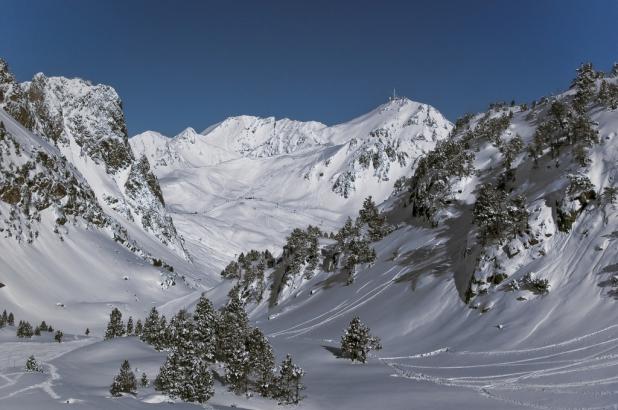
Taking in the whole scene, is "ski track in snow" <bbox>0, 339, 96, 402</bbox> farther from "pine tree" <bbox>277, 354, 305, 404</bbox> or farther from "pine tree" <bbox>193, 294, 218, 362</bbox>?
"pine tree" <bbox>277, 354, 305, 404</bbox>

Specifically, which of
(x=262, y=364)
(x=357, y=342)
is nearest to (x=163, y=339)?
(x=357, y=342)

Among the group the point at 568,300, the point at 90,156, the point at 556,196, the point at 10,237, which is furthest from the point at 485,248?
the point at 90,156

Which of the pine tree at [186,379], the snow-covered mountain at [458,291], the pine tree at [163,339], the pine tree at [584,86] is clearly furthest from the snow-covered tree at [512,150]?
the pine tree at [186,379]

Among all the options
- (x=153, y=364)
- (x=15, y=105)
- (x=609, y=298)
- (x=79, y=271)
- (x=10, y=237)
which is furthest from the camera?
(x=15, y=105)

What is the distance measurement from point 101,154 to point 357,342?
165401 millimetres

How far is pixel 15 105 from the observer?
139 metres

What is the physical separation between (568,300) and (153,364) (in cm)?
2850

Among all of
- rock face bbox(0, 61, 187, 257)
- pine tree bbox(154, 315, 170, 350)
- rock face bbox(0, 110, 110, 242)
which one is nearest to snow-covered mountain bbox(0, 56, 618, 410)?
pine tree bbox(154, 315, 170, 350)

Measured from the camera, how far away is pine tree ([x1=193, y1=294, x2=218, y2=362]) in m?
37.5

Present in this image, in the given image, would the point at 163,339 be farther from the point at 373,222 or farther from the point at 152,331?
the point at 373,222

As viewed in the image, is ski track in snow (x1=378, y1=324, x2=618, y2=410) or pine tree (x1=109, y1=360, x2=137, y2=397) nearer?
ski track in snow (x1=378, y1=324, x2=618, y2=410)

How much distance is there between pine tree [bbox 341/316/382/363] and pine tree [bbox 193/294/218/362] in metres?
9.63

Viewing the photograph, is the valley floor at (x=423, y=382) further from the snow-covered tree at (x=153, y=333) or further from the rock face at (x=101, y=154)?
the rock face at (x=101, y=154)

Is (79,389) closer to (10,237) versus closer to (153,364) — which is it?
(153,364)
